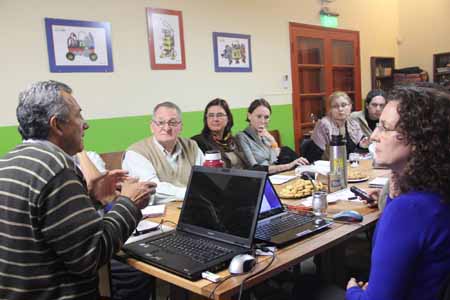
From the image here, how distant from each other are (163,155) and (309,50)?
3.53 meters

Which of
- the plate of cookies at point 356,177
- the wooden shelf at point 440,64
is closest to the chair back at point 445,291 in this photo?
the plate of cookies at point 356,177

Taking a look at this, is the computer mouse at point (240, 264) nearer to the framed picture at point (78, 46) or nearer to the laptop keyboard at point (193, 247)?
the laptop keyboard at point (193, 247)

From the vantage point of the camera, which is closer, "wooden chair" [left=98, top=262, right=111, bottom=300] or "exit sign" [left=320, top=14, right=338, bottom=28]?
"wooden chair" [left=98, top=262, right=111, bottom=300]

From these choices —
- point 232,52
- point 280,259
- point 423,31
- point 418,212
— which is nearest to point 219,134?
point 232,52

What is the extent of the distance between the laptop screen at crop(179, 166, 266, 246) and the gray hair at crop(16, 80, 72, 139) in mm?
510

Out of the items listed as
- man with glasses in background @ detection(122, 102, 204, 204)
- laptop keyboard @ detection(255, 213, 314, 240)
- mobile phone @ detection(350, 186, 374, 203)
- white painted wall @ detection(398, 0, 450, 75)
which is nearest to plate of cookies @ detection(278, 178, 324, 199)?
mobile phone @ detection(350, 186, 374, 203)

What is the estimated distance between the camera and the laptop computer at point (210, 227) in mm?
1178

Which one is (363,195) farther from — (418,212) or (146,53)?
(146,53)

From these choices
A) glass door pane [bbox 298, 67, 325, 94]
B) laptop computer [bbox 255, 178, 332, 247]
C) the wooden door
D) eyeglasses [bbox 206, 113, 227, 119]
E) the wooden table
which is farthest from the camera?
glass door pane [bbox 298, 67, 325, 94]

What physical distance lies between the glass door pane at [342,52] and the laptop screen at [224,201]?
4640 mm

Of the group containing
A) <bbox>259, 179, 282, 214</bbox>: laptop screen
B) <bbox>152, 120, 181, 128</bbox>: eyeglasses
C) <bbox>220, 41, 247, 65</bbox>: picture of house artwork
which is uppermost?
<bbox>220, 41, 247, 65</bbox>: picture of house artwork

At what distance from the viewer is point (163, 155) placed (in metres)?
2.33

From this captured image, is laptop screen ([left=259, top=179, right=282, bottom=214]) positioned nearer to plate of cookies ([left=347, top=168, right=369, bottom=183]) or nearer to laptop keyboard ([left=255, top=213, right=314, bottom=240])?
laptop keyboard ([left=255, top=213, right=314, bottom=240])

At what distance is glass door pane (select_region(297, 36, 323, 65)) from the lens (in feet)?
16.9
